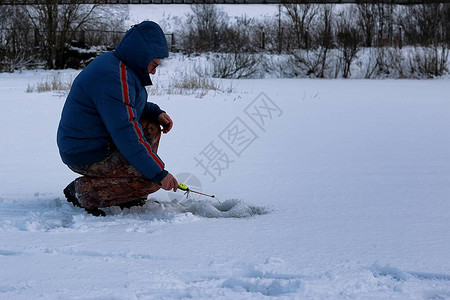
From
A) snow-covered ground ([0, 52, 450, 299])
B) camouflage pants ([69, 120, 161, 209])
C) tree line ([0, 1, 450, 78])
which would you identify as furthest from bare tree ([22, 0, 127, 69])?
camouflage pants ([69, 120, 161, 209])

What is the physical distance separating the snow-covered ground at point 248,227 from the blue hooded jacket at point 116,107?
1.16ft

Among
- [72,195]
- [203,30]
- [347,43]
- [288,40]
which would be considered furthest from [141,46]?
[203,30]

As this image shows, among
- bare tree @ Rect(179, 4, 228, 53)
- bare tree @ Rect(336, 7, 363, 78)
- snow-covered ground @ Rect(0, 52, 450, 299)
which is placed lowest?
snow-covered ground @ Rect(0, 52, 450, 299)

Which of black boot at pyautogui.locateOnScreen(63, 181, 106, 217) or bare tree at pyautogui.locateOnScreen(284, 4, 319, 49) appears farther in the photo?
bare tree at pyautogui.locateOnScreen(284, 4, 319, 49)

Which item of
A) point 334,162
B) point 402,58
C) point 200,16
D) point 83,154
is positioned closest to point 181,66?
point 200,16

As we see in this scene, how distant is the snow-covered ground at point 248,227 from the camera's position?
1968 millimetres

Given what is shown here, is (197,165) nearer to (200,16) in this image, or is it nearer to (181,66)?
(181,66)

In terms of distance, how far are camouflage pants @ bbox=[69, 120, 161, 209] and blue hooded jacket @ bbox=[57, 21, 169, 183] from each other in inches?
2.4

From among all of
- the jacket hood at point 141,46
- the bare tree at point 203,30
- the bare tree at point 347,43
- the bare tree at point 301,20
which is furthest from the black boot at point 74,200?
the bare tree at point 203,30

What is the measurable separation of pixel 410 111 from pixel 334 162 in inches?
175

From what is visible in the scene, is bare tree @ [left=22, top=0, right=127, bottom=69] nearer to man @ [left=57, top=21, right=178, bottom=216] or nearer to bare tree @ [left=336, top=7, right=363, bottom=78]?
bare tree @ [left=336, top=7, right=363, bottom=78]

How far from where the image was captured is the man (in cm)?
260

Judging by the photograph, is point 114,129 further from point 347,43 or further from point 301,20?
point 301,20

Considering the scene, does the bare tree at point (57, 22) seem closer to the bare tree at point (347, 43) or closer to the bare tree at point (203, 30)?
the bare tree at point (203, 30)
